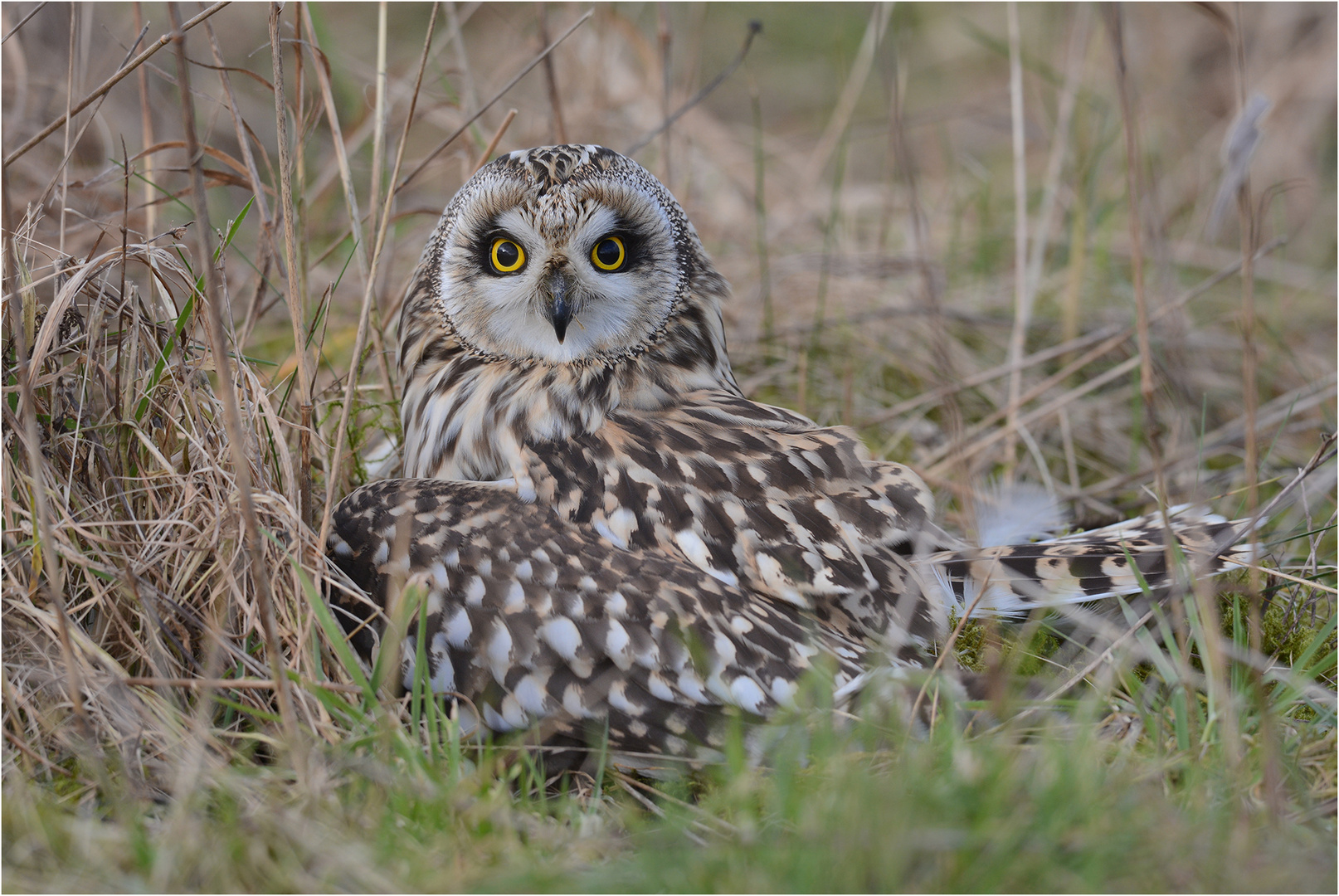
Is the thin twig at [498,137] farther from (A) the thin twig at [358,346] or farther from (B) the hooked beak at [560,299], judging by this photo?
(B) the hooked beak at [560,299]

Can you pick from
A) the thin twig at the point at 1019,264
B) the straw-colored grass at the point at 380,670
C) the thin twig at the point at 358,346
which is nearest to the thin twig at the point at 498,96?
the straw-colored grass at the point at 380,670

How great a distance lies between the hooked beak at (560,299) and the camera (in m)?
2.44

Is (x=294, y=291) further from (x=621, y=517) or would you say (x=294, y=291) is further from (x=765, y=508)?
(x=765, y=508)

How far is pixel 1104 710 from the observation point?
218cm

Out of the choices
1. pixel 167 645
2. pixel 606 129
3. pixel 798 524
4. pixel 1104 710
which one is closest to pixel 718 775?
pixel 798 524

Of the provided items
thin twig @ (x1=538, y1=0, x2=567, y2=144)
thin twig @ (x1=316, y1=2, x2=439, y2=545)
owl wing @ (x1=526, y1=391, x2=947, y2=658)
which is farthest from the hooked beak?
Result: thin twig @ (x1=538, y1=0, x2=567, y2=144)

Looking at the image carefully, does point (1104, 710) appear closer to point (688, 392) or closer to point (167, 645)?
point (688, 392)

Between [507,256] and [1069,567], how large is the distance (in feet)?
4.89

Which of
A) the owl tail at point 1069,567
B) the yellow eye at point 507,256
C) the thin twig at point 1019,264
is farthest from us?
the thin twig at point 1019,264

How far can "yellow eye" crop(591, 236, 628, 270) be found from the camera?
2.53 m

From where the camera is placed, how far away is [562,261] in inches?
96.1

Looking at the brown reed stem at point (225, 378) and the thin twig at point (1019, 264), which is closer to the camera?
the brown reed stem at point (225, 378)

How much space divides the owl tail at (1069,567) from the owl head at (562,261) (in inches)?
36.5

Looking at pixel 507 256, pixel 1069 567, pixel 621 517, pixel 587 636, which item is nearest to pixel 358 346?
pixel 507 256
